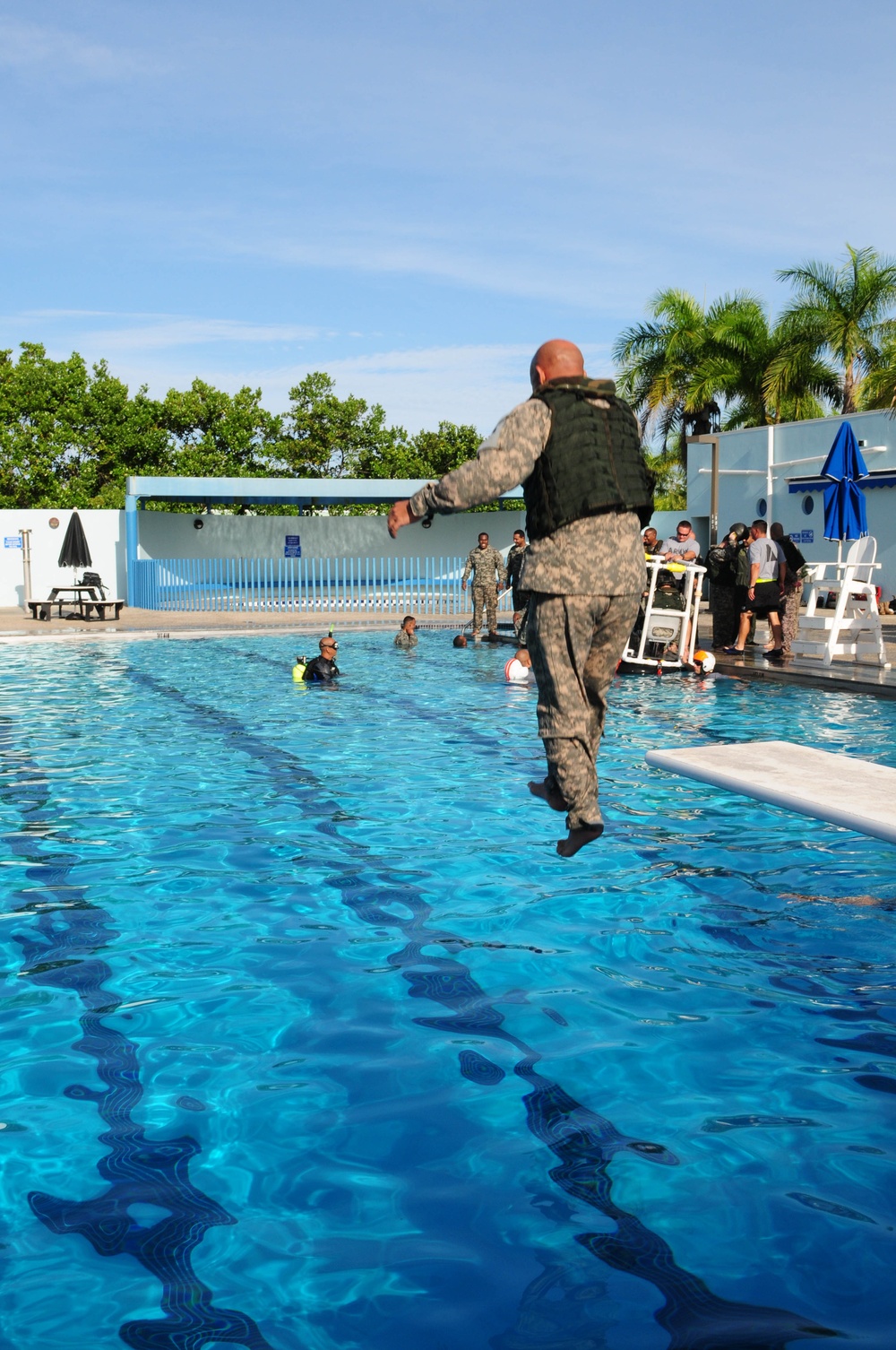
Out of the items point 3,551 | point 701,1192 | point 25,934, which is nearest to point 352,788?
point 25,934

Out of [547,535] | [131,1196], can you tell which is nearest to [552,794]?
[547,535]

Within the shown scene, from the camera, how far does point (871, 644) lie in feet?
48.9

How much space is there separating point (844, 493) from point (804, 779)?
9856mm

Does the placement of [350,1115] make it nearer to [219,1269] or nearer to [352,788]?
[219,1269]

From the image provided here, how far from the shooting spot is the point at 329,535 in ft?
116

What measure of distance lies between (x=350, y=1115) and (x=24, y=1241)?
1022 mm

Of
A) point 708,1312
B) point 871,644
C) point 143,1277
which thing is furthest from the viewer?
point 871,644

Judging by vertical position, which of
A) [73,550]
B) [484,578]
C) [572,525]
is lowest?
[484,578]

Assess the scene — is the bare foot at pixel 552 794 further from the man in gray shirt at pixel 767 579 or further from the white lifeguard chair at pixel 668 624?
the man in gray shirt at pixel 767 579

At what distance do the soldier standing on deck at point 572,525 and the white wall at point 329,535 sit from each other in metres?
30.1

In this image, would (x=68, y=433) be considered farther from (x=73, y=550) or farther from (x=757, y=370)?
(x=757, y=370)

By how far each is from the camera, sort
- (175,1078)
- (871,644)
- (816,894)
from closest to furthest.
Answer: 1. (175,1078)
2. (816,894)
3. (871,644)

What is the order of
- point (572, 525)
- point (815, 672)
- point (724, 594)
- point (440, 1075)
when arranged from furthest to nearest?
point (724, 594) < point (815, 672) < point (572, 525) < point (440, 1075)

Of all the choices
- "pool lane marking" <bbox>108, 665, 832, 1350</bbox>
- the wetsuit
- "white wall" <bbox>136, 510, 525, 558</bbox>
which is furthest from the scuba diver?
"white wall" <bbox>136, 510, 525, 558</bbox>
